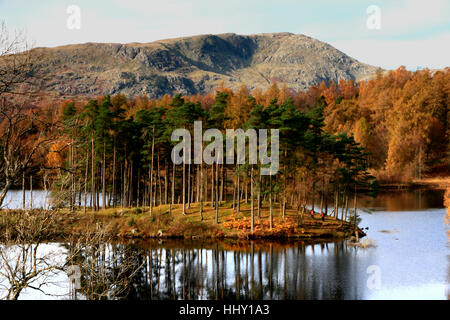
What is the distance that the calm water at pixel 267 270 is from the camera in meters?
27.4

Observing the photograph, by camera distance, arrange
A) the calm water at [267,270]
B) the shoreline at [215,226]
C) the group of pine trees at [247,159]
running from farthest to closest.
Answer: the group of pine trees at [247,159] → the shoreline at [215,226] → the calm water at [267,270]

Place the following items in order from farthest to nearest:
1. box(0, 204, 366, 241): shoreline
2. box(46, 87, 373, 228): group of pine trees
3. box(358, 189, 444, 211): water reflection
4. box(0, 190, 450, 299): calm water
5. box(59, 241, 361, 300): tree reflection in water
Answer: box(358, 189, 444, 211): water reflection
box(46, 87, 373, 228): group of pine trees
box(0, 204, 366, 241): shoreline
box(59, 241, 361, 300): tree reflection in water
box(0, 190, 450, 299): calm water

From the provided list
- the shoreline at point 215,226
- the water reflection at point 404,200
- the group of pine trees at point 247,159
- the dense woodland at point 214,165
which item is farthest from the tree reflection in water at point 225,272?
the water reflection at point 404,200

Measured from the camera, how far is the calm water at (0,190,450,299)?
90.0 feet

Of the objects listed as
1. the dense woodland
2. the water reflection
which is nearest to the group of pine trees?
the dense woodland

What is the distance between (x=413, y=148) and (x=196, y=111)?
66.3m

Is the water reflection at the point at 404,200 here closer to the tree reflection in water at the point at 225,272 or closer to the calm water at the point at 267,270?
the calm water at the point at 267,270

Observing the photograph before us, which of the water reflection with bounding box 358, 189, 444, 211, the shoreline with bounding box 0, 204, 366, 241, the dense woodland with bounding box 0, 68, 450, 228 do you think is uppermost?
the dense woodland with bounding box 0, 68, 450, 228

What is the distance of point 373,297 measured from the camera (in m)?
26.7

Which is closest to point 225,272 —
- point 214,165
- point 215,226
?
point 215,226

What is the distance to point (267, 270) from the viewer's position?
3422cm

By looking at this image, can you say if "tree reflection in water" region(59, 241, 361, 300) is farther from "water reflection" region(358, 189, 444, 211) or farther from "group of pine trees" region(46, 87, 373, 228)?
"water reflection" region(358, 189, 444, 211)
